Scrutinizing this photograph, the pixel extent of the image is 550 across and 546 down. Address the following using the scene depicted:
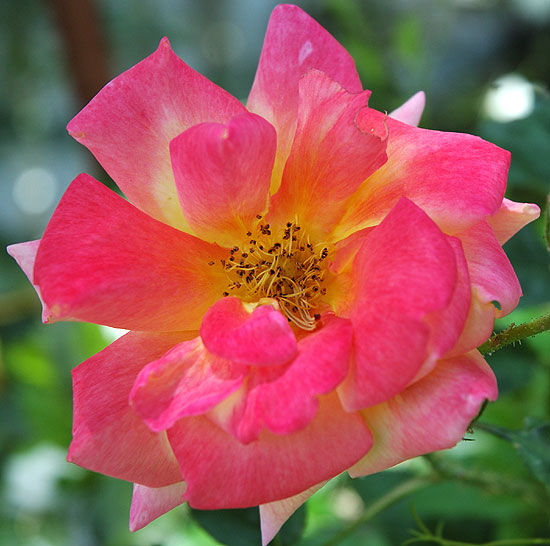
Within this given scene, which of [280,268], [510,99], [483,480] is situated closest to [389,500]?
[483,480]

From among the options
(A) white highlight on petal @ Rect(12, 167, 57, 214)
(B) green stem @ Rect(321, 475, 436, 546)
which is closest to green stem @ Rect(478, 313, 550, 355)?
(B) green stem @ Rect(321, 475, 436, 546)

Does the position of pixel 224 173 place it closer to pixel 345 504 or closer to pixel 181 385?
pixel 181 385

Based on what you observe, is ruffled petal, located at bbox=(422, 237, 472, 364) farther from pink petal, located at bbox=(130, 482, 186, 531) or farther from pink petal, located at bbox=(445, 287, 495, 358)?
pink petal, located at bbox=(130, 482, 186, 531)

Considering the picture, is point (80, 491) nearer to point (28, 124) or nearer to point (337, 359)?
point (337, 359)

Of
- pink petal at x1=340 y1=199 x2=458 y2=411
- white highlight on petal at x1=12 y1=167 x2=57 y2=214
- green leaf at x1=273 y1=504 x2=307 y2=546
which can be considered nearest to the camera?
pink petal at x1=340 y1=199 x2=458 y2=411

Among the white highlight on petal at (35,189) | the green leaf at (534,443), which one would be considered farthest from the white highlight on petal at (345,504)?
the white highlight on petal at (35,189)

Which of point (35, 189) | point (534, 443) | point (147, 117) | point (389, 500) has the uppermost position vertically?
point (147, 117)

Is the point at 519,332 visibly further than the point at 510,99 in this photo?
No
